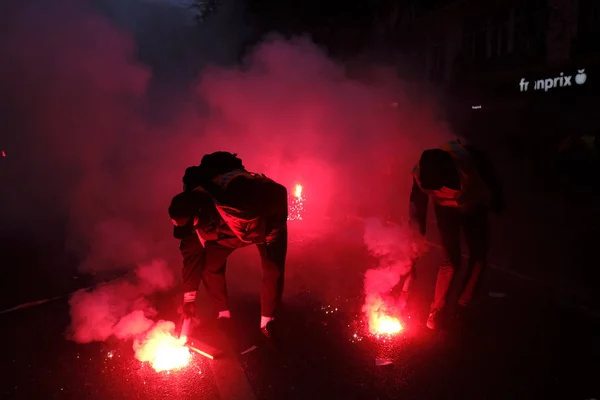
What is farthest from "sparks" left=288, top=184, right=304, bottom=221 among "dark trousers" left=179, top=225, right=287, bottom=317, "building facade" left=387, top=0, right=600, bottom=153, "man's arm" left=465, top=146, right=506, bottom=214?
"man's arm" left=465, top=146, right=506, bottom=214

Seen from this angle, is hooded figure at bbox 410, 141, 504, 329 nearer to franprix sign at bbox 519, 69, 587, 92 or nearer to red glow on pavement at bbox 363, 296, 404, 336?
Answer: red glow on pavement at bbox 363, 296, 404, 336

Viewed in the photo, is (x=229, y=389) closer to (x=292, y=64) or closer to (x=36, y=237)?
(x=36, y=237)

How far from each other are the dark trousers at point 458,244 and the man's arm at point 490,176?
13 centimetres

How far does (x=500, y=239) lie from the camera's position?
281 inches

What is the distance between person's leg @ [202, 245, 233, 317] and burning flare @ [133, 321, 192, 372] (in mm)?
443

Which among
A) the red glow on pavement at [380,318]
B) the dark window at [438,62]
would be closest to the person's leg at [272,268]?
the red glow on pavement at [380,318]

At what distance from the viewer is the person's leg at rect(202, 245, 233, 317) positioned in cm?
369

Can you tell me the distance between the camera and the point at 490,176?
11.6 feet

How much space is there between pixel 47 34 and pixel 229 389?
7.63 metres

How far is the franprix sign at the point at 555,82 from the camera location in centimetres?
826

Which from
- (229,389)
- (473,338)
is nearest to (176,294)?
(229,389)

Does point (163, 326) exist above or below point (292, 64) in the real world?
below

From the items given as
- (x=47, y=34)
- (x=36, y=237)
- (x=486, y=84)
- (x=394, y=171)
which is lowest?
(x=36, y=237)

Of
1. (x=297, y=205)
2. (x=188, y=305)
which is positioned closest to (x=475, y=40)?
(x=297, y=205)
